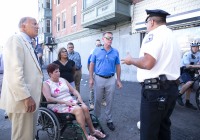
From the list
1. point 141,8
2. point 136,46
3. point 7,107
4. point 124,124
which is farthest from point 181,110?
point 141,8

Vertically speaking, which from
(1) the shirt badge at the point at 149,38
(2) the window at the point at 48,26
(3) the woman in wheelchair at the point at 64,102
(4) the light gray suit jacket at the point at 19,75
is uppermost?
(2) the window at the point at 48,26

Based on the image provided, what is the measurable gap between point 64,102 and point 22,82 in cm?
138

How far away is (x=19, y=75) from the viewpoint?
8.21ft

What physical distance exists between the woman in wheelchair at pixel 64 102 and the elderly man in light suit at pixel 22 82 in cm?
88

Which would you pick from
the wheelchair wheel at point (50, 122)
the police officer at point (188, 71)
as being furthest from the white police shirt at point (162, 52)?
the police officer at point (188, 71)

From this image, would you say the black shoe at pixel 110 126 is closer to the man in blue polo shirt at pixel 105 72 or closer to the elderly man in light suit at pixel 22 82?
the man in blue polo shirt at pixel 105 72

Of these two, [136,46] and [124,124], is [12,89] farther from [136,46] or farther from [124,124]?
[136,46]

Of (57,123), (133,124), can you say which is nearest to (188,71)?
(133,124)

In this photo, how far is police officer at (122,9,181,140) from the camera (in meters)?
2.42

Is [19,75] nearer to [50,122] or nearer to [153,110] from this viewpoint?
[50,122]

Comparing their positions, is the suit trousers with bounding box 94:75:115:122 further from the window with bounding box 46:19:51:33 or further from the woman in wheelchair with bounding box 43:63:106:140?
the window with bounding box 46:19:51:33

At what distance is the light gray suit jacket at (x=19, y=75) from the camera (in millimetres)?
2508

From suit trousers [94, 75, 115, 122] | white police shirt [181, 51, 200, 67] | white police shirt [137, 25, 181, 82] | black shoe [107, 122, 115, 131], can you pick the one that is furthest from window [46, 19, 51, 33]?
→ white police shirt [137, 25, 181, 82]

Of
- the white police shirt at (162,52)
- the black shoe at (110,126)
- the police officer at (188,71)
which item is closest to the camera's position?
the white police shirt at (162,52)
